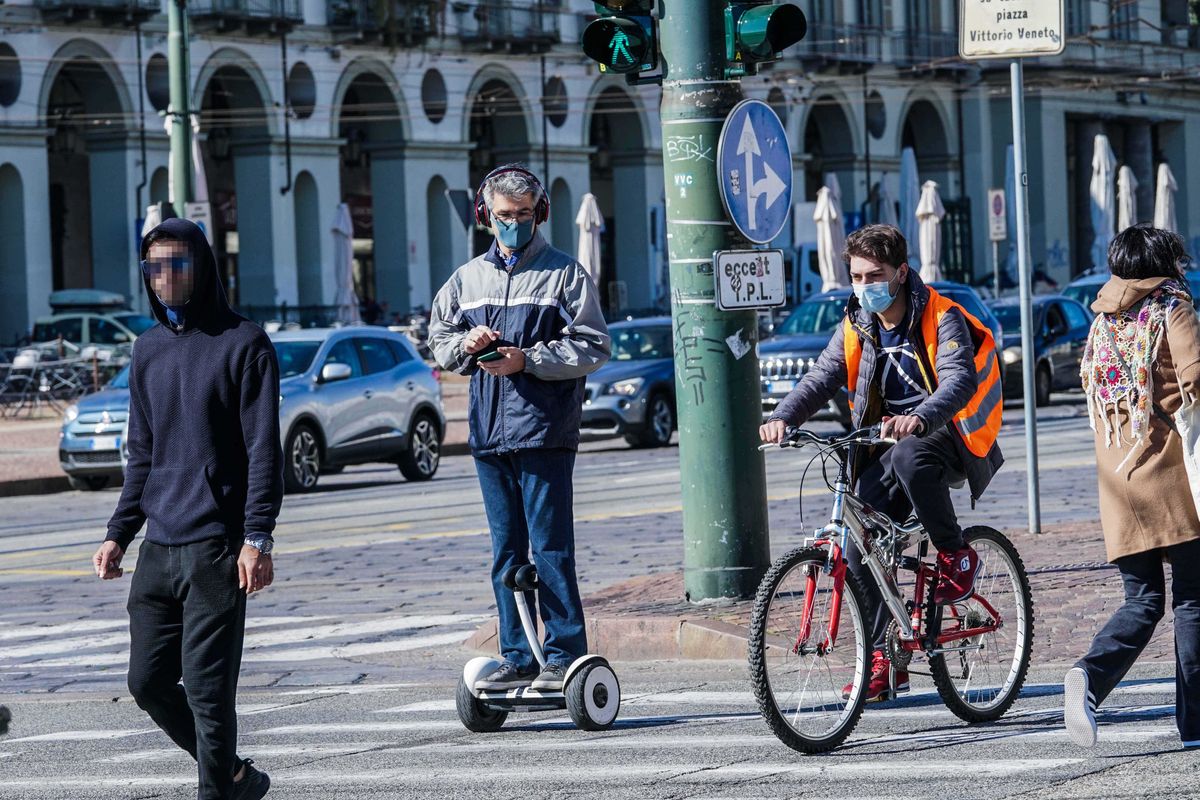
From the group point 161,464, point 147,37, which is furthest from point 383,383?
point 147,37

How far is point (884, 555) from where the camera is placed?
7309mm

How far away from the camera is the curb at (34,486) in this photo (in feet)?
75.7

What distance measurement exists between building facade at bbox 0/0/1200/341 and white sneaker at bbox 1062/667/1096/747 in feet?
98.7

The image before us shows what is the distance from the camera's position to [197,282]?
19.1 ft

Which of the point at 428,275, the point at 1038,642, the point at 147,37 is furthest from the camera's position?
the point at 428,275

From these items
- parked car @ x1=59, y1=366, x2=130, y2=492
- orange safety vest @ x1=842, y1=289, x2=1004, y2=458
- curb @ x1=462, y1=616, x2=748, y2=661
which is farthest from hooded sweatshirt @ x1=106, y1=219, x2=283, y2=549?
parked car @ x1=59, y1=366, x2=130, y2=492

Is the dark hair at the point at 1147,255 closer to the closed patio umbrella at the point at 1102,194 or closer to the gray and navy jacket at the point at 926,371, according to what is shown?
the gray and navy jacket at the point at 926,371

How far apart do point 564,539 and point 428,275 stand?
4722cm

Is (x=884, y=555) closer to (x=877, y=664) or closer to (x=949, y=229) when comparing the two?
(x=877, y=664)

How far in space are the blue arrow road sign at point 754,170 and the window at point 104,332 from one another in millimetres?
31715

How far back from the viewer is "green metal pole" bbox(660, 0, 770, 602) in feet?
32.5

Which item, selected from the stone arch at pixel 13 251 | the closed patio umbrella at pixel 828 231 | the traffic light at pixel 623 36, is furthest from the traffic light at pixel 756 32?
the stone arch at pixel 13 251

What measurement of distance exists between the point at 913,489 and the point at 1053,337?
2568cm

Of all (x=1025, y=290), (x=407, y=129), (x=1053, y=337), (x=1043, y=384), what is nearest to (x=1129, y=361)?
(x=1025, y=290)
